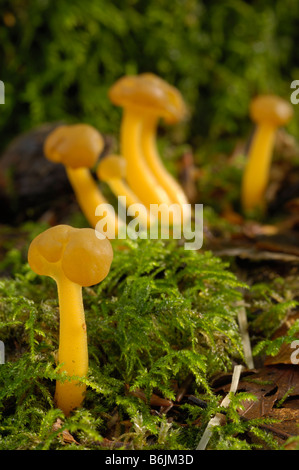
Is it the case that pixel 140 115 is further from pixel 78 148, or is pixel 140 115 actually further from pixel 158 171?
pixel 78 148

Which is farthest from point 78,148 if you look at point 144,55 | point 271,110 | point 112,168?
point 144,55

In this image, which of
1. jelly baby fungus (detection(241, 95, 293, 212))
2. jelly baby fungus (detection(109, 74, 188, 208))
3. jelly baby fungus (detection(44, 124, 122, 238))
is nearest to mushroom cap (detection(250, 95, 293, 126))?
jelly baby fungus (detection(241, 95, 293, 212))

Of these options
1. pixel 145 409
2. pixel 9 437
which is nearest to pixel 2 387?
pixel 9 437

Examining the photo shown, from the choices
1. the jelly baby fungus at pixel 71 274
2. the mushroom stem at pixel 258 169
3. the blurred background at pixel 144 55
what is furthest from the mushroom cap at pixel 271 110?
A: the jelly baby fungus at pixel 71 274

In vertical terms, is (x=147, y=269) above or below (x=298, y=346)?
above

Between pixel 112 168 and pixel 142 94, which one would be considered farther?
pixel 142 94

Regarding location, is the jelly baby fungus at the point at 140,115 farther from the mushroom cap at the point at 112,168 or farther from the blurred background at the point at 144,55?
the blurred background at the point at 144,55

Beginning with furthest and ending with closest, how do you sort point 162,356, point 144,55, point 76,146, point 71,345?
point 144,55
point 76,146
point 162,356
point 71,345

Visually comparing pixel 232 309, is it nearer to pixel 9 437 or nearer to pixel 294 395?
pixel 294 395

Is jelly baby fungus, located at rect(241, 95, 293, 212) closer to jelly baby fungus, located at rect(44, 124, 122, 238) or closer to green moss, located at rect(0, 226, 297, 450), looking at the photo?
jelly baby fungus, located at rect(44, 124, 122, 238)
